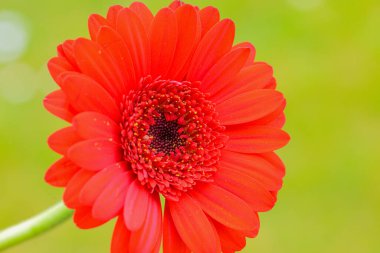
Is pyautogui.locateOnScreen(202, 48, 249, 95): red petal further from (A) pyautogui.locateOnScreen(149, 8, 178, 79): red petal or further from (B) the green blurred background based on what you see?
(B) the green blurred background

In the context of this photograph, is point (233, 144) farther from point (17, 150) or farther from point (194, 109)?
point (17, 150)

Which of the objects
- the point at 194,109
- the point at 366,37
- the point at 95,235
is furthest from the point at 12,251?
the point at 366,37

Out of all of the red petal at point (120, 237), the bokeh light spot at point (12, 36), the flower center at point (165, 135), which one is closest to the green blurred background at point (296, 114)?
the bokeh light spot at point (12, 36)

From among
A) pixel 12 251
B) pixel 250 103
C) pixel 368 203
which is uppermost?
pixel 250 103

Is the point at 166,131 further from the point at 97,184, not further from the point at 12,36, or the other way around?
the point at 12,36

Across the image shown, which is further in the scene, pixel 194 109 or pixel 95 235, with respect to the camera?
pixel 95 235

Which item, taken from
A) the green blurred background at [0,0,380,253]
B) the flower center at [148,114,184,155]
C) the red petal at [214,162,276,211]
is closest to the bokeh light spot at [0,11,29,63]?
the green blurred background at [0,0,380,253]
